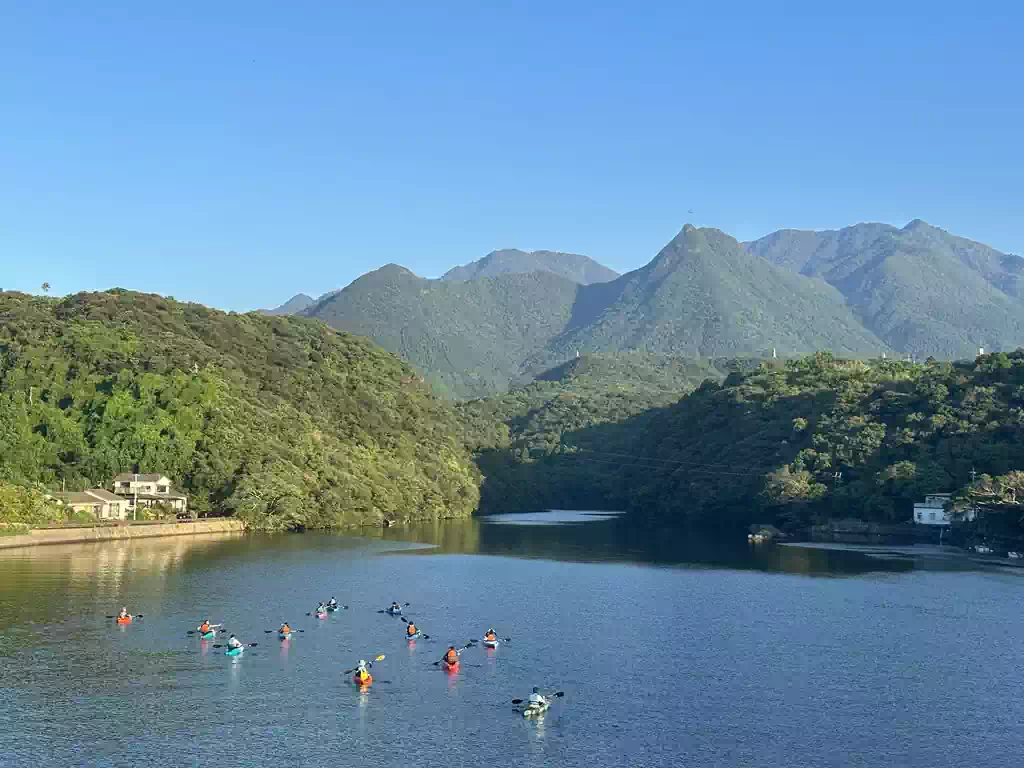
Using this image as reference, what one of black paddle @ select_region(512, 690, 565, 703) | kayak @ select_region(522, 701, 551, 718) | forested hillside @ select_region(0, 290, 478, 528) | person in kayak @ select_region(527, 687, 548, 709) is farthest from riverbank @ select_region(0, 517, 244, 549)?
kayak @ select_region(522, 701, 551, 718)

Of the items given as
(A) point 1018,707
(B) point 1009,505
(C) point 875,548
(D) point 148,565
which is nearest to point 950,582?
(B) point 1009,505

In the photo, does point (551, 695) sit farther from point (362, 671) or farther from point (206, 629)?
point (206, 629)

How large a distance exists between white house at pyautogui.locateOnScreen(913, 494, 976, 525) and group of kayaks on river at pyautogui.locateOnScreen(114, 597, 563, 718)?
81481mm

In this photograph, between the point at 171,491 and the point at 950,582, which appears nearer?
the point at 950,582

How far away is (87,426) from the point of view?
155875 millimetres

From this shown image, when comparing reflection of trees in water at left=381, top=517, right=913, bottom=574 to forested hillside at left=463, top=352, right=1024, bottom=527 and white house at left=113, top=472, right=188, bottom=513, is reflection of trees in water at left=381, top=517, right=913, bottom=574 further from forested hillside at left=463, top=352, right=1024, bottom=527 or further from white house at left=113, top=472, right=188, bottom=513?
white house at left=113, top=472, right=188, bottom=513

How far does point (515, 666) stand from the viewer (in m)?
66.4

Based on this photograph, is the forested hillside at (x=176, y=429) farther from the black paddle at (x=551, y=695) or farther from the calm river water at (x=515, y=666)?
the black paddle at (x=551, y=695)

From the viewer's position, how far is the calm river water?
5056cm

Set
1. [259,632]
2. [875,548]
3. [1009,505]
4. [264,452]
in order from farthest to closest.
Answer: [264,452], [875,548], [1009,505], [259,632]

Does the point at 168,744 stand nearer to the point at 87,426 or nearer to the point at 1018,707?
the point at 1018,707

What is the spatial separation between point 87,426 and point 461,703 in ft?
368

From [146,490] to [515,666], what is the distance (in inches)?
3606

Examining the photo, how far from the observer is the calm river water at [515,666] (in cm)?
5056
